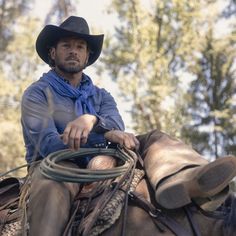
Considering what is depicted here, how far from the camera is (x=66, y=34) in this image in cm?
407

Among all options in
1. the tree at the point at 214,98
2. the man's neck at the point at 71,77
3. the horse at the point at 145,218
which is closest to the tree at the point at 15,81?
the tree at the point at 214,98

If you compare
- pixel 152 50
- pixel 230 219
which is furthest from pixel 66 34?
pixel 152 50

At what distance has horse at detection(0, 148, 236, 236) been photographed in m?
2.92

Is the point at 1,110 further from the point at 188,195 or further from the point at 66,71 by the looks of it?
the point at 188,195

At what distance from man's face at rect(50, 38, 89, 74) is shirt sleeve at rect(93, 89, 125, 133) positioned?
0.96ft

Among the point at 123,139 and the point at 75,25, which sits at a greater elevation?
the point at 75,25

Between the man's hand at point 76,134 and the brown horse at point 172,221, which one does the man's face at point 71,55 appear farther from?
the brown horse at point 172,221

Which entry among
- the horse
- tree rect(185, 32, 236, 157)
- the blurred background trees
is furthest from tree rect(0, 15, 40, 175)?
the horse

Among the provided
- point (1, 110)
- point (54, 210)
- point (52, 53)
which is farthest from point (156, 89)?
point (54, 210)

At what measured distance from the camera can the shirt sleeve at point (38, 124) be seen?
353cm

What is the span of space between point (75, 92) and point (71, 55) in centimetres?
32

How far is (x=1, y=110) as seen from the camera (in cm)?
790

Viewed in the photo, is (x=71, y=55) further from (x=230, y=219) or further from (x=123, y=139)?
(x=230, y=219)

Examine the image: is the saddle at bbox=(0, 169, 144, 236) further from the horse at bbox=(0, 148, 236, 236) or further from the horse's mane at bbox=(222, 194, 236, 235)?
the horse's mane at bbox=(222, 194, 236, 235)
